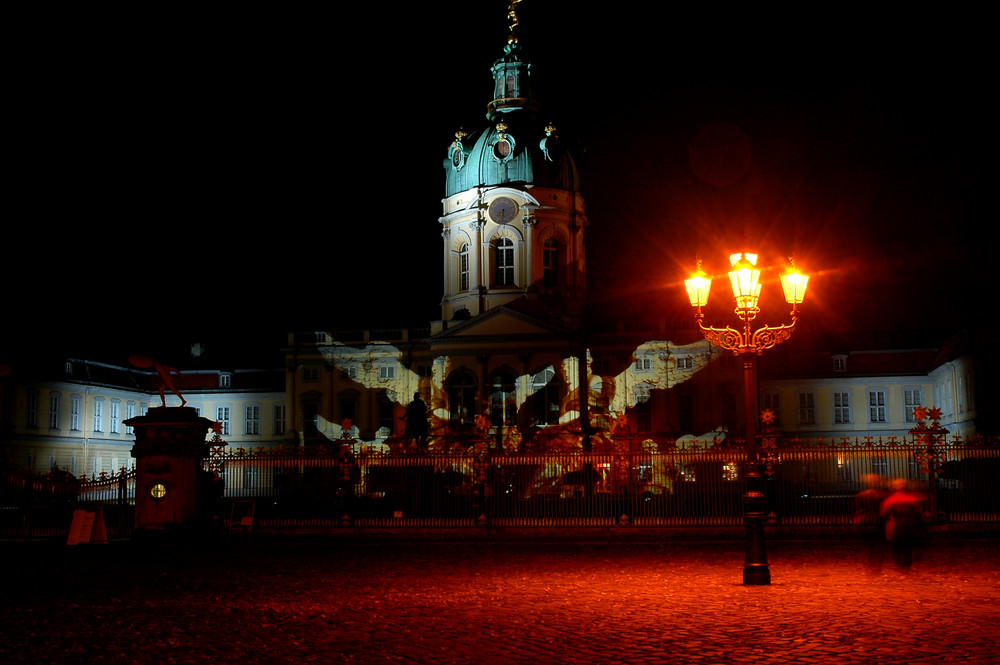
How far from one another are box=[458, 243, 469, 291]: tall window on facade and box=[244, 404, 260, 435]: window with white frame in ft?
60.8

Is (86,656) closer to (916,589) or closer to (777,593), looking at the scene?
(777,593)

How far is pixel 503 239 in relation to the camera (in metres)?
61.8

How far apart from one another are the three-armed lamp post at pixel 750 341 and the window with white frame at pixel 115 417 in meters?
55.8

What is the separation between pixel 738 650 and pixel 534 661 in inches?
76.5

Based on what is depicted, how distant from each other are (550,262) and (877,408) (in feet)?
71.2

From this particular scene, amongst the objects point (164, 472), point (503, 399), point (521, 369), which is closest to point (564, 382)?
point (521, 369)

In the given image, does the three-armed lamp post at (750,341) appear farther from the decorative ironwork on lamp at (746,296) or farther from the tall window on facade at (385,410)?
the tall window on facade at (385,410)

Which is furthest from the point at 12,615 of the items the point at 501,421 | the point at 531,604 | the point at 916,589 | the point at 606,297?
the point at 606,297

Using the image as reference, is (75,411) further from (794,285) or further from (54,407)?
(794,285)

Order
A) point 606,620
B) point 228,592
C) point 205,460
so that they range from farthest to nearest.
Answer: point 205,460 → point 228,592 → point 606,620

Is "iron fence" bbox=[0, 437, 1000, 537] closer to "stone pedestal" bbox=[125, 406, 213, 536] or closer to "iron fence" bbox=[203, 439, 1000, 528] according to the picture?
"iron fence" bbox=[203, 439, 1000, 528]

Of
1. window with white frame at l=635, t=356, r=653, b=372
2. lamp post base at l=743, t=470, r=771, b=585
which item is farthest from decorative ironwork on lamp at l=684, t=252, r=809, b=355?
window with white frame at l=635, t=356, r=653, b=372

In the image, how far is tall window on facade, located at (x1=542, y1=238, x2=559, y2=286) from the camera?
6220cm

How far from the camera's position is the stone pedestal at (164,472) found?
23.4 m
